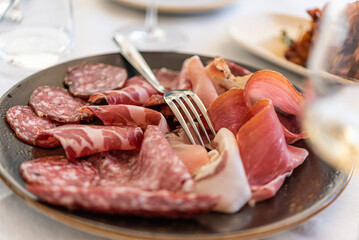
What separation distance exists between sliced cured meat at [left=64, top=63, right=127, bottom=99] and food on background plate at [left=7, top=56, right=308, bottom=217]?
51 millimetres

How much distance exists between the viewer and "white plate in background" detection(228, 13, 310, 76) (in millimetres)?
1386

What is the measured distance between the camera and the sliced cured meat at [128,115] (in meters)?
0.87

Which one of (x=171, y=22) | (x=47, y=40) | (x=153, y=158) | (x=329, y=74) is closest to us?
(x=329, y=74)

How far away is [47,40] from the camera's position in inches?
50.7

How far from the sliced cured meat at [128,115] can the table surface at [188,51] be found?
23 cm

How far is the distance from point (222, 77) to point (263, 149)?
1.02ft

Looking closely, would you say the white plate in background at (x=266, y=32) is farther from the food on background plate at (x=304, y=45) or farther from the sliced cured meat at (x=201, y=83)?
the sliced cured meat at (x=201, y=83)

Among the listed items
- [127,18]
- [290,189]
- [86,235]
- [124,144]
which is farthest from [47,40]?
[290,189]

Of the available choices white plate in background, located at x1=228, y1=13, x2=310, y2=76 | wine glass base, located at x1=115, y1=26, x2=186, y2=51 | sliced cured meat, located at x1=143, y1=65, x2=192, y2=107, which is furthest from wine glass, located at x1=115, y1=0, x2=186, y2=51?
sliced cured meat, located at x1=143, y1=65, x2=192, y2=107

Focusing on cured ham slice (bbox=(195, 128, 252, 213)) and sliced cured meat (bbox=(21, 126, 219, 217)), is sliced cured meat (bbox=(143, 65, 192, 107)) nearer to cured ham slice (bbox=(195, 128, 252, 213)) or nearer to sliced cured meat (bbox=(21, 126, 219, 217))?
sliced cured meat (bbox=(21, 126, 219, 217))

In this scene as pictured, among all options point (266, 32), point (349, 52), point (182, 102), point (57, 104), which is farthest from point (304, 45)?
point (57, 104)

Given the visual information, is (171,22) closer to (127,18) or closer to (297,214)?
(127,18)

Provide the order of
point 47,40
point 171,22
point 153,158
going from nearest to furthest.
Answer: point 153,158 → point 47,40 → point 171,22

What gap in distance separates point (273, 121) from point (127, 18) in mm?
1089
